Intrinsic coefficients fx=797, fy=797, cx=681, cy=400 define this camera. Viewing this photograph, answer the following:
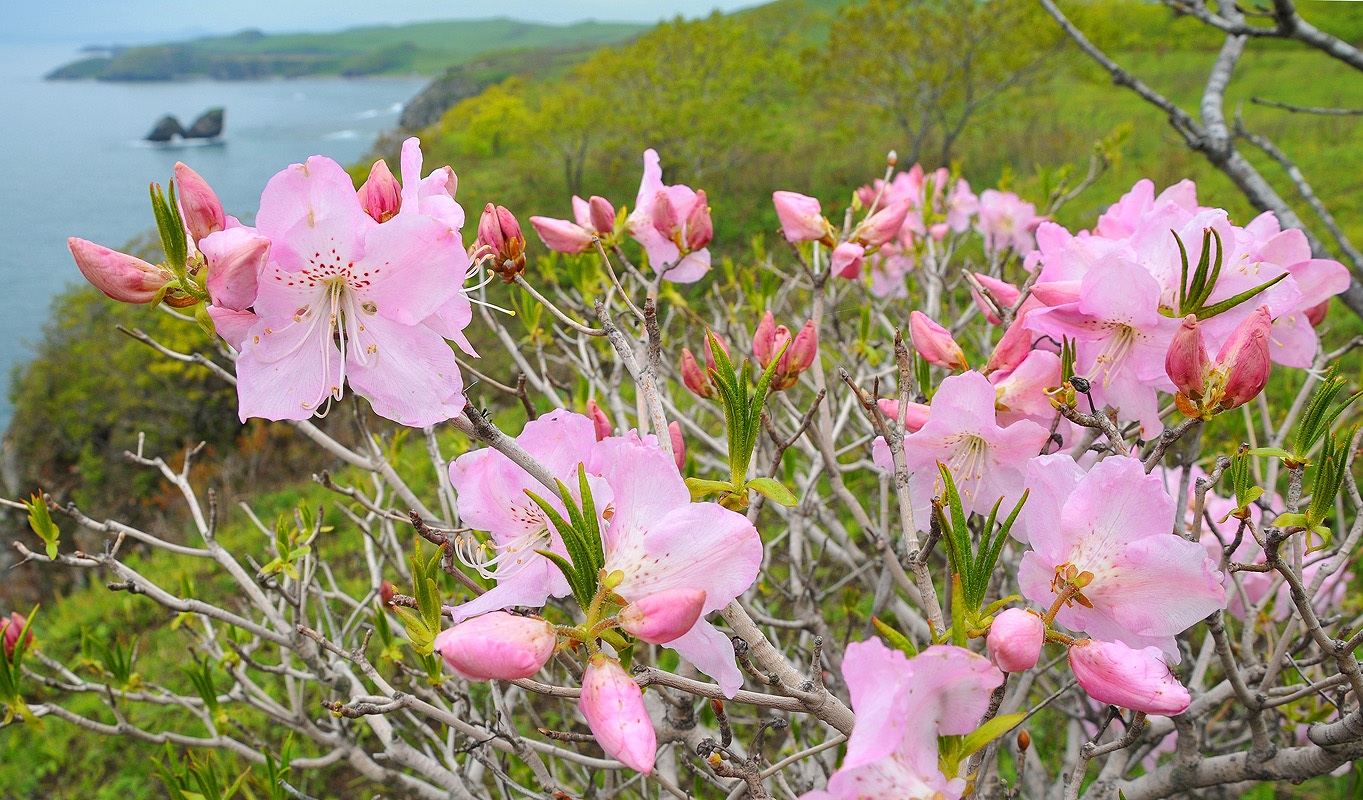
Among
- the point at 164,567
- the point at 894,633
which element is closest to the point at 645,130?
the point at 164,567

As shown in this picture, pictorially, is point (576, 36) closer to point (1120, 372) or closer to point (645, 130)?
point (645, 130)

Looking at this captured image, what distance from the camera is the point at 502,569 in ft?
3.11

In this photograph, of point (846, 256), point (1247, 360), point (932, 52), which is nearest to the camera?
point (1247, 360)

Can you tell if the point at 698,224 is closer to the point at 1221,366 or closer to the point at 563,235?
the point at 563,235

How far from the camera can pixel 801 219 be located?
149 cm

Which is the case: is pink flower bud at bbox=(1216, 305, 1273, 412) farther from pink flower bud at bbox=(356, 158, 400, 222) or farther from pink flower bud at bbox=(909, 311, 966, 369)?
pink flower bud at bbox=(356, 158, 400, 222)

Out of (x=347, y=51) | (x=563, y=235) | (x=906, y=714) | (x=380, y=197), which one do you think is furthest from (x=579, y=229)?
(x=347, y=51)

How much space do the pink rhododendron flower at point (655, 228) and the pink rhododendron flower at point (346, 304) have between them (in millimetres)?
702

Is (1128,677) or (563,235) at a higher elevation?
(563,235)

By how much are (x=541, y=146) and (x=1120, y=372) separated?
16208mm

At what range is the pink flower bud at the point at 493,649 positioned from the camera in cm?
66

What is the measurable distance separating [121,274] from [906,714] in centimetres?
83

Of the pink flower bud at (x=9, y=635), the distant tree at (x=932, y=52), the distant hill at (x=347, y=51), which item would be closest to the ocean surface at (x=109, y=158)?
the pink flower bud at (x=9, y=635)

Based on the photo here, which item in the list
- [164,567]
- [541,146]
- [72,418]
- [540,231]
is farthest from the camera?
[541,146]
